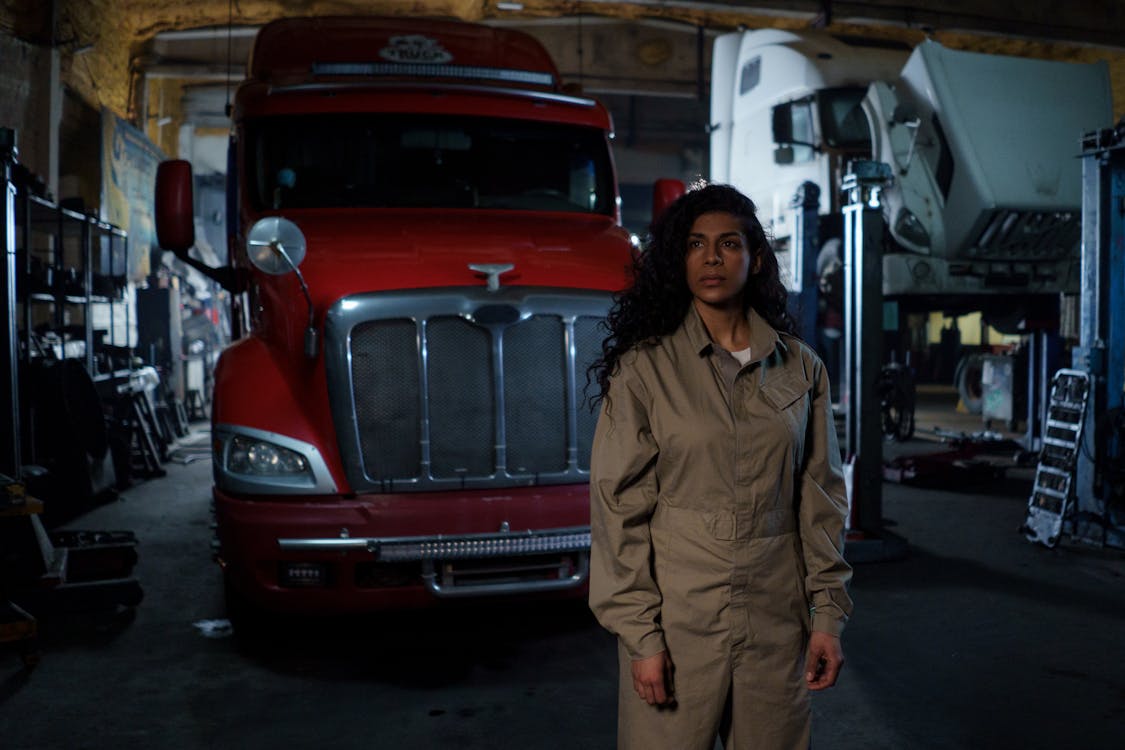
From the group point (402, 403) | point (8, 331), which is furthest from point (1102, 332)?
point (8, 331)

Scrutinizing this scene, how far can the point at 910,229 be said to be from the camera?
1073cm

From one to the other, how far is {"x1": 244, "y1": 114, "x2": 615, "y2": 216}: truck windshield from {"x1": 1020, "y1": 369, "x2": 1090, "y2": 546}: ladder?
3548mm

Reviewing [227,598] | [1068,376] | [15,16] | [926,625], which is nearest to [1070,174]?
[1068,376]

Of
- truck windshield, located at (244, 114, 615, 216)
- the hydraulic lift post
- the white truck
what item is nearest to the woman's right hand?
truck windshield, located at (244, 114, 615, 216)

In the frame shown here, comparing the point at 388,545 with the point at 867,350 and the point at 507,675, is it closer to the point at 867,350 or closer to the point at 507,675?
the point at 507,675

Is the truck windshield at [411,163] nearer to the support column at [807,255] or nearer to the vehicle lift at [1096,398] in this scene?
the support column at [807,255]

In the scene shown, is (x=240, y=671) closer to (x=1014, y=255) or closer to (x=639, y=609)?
(x=639, y=609)

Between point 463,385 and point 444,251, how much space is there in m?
0.66

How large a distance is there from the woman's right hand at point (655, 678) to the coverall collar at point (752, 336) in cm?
64

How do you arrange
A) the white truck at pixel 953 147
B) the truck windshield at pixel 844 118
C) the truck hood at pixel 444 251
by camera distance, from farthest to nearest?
the truck windshield at pixel 844 118 → the white truck at pixel 953 147 → the truck hood at pixel 444 251

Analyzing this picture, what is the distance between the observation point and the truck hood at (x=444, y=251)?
433 cm

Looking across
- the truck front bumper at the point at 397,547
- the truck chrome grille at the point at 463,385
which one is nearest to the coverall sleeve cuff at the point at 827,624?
the truck front bumper at the point at 397,547

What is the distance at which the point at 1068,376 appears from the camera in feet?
22.0

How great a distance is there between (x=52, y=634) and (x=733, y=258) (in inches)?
165
